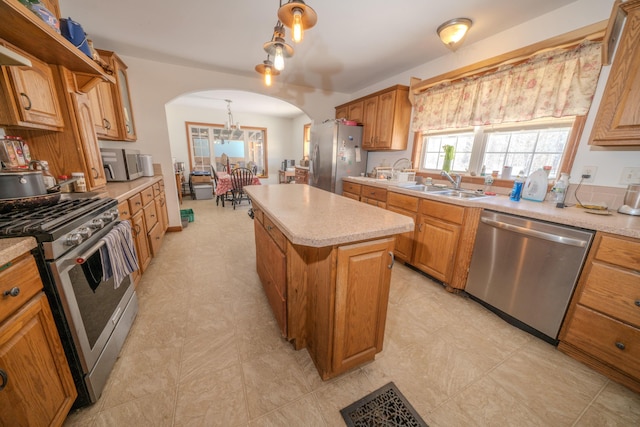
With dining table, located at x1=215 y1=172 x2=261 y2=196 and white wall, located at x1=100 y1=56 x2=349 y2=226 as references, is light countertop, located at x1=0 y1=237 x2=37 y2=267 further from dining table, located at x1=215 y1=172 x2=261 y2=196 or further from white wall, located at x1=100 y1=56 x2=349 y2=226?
dining table, located at x1=215 y1=172 x2=261 y2=196

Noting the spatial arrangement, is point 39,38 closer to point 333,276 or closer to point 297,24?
point 297,24

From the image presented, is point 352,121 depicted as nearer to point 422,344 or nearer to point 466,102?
point 466,102

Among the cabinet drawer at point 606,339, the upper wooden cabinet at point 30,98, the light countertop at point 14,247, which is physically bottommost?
the cabinet drawer at point 606,339

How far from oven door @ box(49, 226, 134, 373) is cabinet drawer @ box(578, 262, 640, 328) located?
2.65 m

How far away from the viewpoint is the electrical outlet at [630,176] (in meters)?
1.49

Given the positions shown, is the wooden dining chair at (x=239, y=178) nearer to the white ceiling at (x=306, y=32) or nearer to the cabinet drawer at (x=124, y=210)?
the white ceiling at (x=306, y=32)

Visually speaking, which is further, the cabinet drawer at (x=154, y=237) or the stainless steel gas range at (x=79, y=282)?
the cabinet drawer at (x=154, y=237)

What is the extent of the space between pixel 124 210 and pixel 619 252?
3.26 meters

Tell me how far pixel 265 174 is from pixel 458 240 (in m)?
6.57

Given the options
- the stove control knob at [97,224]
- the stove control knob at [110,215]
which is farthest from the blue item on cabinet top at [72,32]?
the stove control knob at [97,224]

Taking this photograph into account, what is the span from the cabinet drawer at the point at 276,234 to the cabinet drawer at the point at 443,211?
5.02ft

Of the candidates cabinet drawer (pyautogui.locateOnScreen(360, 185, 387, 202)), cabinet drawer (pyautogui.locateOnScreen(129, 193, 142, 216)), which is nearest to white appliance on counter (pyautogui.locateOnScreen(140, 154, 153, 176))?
cabinet drawer (pyautogui.locateOnScreen(129, 193, 142, 216))

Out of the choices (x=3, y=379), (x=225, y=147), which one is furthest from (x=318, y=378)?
(x=225, y=147)

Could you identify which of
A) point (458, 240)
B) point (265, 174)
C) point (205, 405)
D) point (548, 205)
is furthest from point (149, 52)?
point (265, 174)
